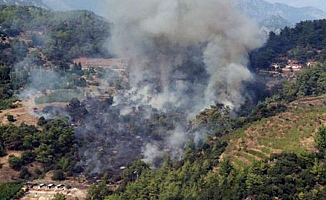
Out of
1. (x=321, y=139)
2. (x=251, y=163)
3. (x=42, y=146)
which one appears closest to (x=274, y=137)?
(x=251, y=163)

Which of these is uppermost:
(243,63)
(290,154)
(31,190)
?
(243,63)

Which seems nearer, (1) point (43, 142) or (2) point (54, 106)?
(1) point (43, 142)

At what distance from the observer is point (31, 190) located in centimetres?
3731

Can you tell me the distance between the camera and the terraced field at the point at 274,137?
34000 millimetres

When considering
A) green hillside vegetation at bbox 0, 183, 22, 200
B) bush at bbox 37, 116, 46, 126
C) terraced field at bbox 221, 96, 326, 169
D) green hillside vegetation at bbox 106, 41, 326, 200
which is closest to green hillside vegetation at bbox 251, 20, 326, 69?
green hillside vegetation at bbox 106, 41, 326, 200

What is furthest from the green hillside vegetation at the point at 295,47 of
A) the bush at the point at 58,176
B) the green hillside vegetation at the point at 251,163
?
the bush at the point at 58,176

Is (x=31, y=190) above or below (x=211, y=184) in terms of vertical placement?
below

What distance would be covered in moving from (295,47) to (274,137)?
150ft

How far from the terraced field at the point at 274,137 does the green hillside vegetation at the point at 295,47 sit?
32741 mm

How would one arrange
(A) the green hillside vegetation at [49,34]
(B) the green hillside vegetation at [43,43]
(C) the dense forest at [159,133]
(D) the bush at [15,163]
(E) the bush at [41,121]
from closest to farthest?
(C) the dense forest at [159,133] < (D) the bush at [15,163] < (E) the bush at [41,121] < (B) the green hillside vegetation at [43,43] < (A) the green hillside vegetation at [49,34]

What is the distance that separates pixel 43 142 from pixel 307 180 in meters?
24.1

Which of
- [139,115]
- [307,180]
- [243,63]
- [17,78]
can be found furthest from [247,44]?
[307,180]

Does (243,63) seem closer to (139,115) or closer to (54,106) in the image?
(139,115)

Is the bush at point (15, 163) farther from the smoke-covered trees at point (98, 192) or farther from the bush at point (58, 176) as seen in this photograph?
the smoke-covered trees at point (98, 192)
